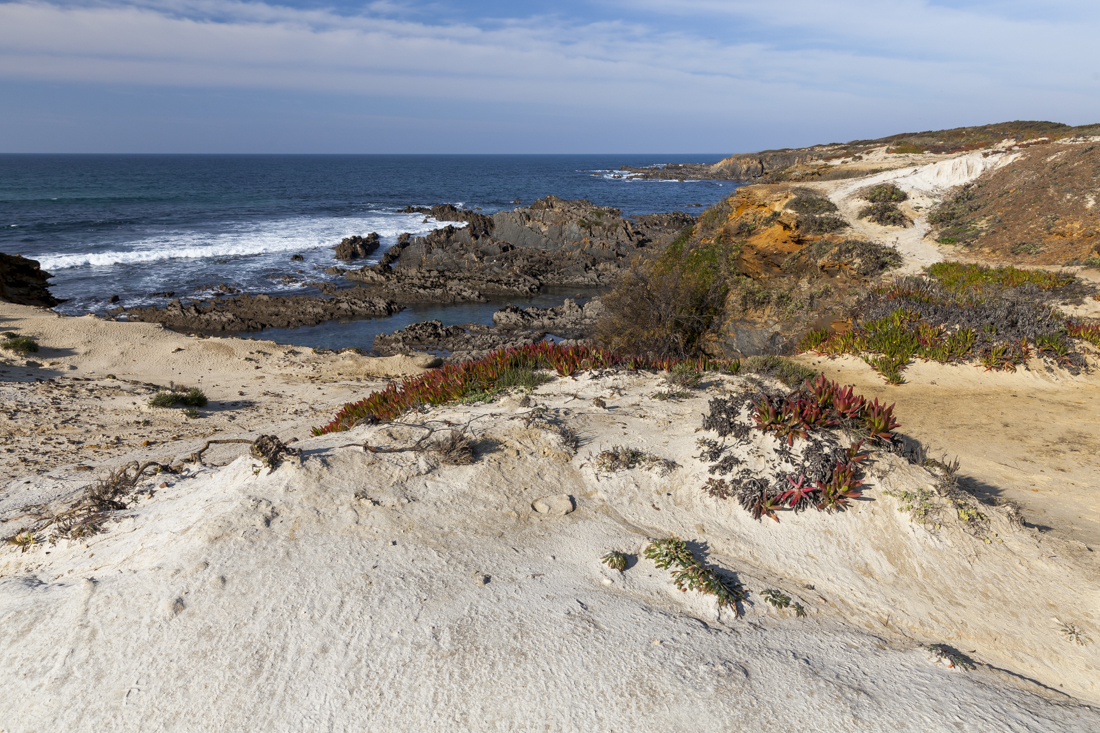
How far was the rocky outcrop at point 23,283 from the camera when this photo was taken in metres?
23.9

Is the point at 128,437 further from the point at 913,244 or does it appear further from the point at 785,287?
the point at 913,244

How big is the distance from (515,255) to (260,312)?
16.9m

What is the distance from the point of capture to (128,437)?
9148 millimetres

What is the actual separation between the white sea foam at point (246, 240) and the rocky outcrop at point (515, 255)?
8699 mm

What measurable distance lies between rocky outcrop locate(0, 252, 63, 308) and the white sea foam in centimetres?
864

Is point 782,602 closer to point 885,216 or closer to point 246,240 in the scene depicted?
point 885,216

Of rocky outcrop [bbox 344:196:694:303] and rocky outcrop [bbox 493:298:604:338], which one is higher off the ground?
rocky outcrop [bbox 344:196:694:303]

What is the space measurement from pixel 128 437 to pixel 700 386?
9.43 metres

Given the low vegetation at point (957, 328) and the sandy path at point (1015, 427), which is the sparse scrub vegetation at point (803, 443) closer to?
the sandy path at point (1015, 427)

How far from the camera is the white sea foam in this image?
35.5 m

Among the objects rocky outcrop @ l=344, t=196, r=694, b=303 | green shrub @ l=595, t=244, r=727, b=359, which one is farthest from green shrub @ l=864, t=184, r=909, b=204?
rocky outcrop @ l=344, t=196, r=694, b=303

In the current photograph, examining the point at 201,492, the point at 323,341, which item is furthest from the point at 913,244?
the point at 323,341

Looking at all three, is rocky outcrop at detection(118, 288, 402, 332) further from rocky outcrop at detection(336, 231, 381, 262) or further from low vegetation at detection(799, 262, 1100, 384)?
low vegetation at detection(799, 262, 1100, 384)

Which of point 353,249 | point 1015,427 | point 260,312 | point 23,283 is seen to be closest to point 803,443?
point 1015,427
